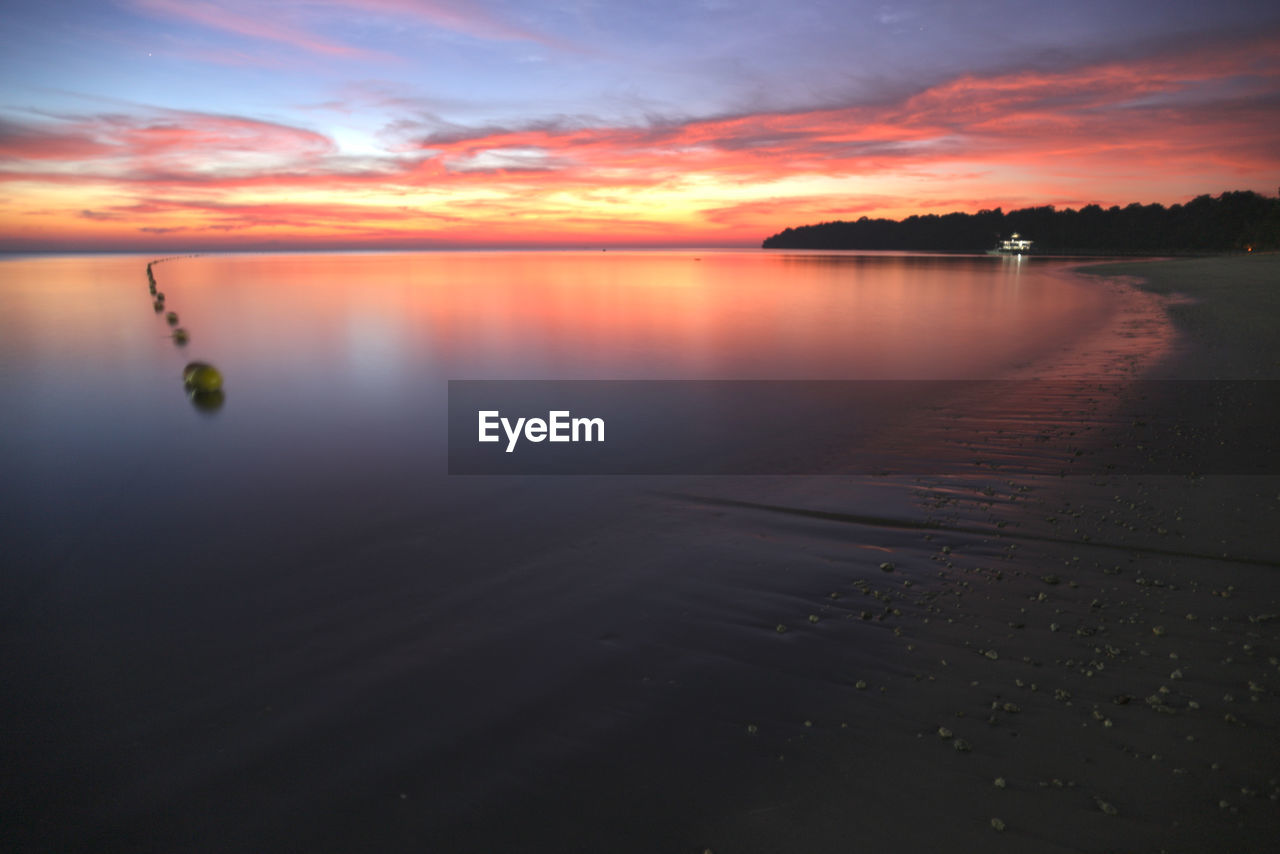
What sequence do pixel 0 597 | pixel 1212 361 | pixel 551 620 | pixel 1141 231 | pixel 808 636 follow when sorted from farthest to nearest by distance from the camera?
pixel 1141 231 < pixel 1212 361 < pixel 0 597 < pixel 551 620 < pixel 808 636

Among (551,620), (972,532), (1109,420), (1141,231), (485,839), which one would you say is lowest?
(485,839)

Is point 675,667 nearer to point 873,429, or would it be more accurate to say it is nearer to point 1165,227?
point 873,429

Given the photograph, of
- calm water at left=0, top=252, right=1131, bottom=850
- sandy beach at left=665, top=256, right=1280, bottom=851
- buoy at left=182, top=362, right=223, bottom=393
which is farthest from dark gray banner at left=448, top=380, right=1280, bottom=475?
buoy at left=182, top=362, right=223, bottom=393

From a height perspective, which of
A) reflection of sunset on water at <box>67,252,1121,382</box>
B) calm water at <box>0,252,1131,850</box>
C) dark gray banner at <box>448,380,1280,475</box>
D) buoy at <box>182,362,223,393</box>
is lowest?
calm water at <box>0,252,1131,850</box>

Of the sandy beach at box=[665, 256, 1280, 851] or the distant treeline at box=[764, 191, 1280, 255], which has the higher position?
the distant treeline at box=[764, 191, 1280, 255]

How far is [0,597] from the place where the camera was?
654 centimetres

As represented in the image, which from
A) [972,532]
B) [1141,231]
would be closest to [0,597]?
[972,532]

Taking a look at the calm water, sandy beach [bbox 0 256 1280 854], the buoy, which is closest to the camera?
sandy beach [bbox 0 256 1280 854]

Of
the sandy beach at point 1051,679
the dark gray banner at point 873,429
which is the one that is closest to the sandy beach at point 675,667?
the sandy beach at point 1051,679

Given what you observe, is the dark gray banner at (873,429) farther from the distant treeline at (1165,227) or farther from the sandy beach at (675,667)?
the distant treeline at (1165,227)

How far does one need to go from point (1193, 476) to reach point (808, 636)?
6186mm

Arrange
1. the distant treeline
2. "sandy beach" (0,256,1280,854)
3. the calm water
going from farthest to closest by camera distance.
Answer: the distant treeline, the calm water, "sandy beach" (0,256,1280,854)

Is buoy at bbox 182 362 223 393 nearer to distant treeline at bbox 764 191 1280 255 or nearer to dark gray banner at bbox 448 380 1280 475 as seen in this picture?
dark gray banner at bbox 448 380 1280 475

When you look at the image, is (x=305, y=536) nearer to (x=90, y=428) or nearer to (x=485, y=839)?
(x=485, y=839)
